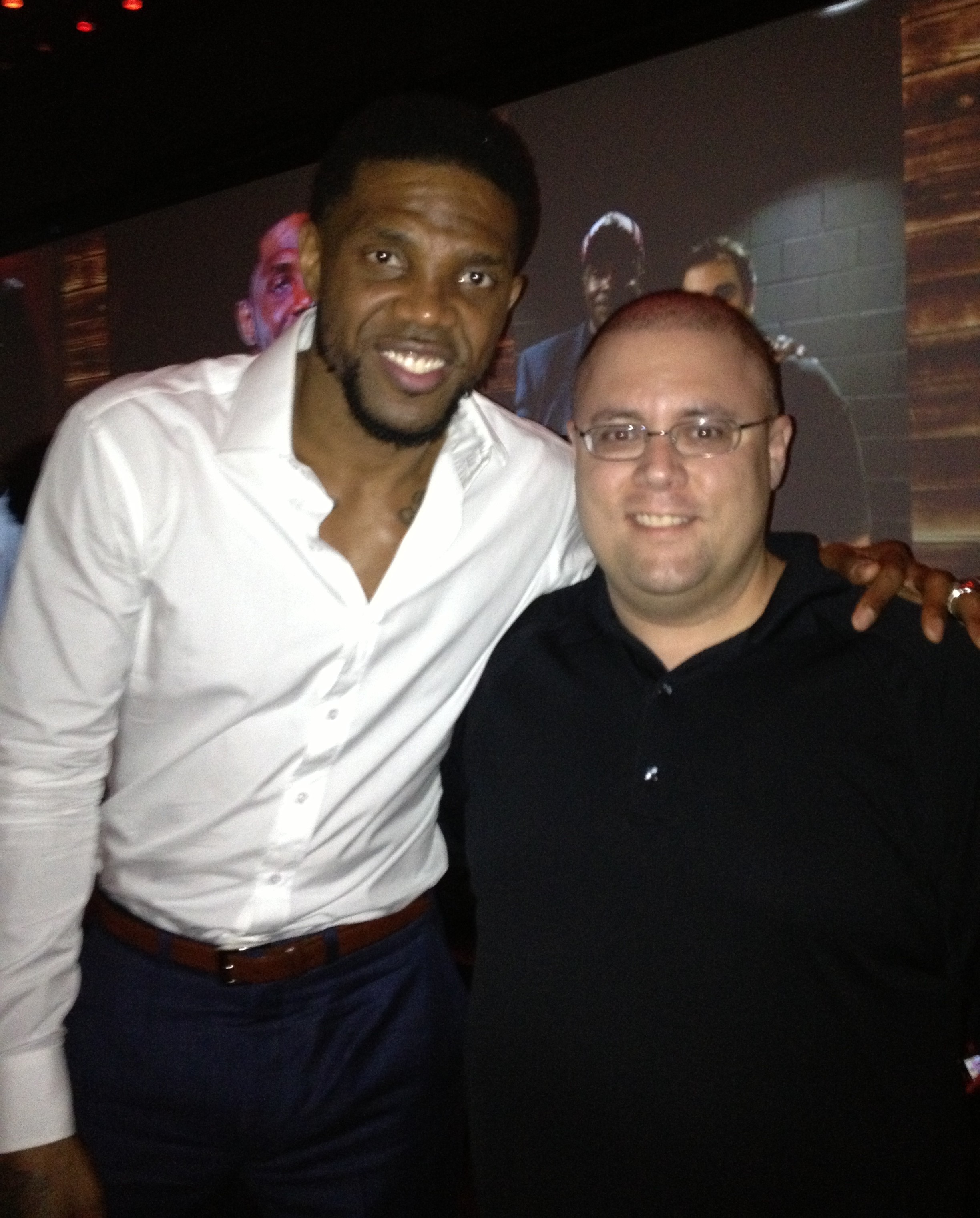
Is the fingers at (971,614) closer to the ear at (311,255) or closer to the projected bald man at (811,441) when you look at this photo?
the ear at (311,255)

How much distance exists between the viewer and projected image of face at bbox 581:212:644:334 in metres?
3.07

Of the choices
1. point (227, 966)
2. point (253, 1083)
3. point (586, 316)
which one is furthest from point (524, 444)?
point (586, 316)

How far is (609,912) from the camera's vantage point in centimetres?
135

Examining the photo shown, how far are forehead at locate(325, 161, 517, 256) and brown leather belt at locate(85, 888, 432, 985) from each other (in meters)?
1.18

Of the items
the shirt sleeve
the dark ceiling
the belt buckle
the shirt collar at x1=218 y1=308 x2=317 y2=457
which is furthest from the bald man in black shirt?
the dark ceiling

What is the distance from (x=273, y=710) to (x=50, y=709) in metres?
0.32

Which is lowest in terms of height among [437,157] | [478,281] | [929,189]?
[478,281]

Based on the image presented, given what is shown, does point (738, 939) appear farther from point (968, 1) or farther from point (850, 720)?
point (968, 1)

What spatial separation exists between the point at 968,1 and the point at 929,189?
1.52 ft

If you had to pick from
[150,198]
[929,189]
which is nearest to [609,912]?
[929,189]

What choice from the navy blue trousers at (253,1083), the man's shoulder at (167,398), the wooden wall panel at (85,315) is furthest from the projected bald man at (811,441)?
the wooden wall panel at (85,315)

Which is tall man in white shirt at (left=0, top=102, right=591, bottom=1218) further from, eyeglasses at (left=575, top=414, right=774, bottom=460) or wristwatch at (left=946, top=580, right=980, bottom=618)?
wristwatch at (left=946, top=580, right=980, bottom=618)

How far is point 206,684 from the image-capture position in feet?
4.89

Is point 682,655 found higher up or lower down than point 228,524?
lower down
